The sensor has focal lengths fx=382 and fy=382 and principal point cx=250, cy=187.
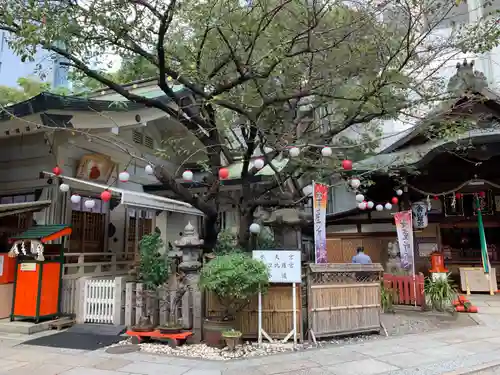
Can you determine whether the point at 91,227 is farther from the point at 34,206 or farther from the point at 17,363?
the point at 17,363

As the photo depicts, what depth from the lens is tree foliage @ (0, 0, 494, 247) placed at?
727cm

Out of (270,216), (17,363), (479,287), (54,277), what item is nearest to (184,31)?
(270,216)

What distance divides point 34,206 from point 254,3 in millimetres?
7262

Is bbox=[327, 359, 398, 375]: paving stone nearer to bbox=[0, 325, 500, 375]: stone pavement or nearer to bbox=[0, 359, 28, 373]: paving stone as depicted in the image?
bbox=[0, 325, 500, 375]: stone pavement

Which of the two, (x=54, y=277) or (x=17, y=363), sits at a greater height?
(x=54, y=277)

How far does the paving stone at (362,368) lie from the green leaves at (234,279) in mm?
1821

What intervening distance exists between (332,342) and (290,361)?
166 cm

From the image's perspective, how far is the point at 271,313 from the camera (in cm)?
760

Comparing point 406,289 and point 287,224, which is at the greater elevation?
point 287,224

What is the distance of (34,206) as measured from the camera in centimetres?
960

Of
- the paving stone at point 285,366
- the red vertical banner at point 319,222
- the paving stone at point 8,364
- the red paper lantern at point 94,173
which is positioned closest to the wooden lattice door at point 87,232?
the red paper lantern at point 94,173

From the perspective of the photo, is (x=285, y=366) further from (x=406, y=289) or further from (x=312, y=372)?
(x=406, y=289)

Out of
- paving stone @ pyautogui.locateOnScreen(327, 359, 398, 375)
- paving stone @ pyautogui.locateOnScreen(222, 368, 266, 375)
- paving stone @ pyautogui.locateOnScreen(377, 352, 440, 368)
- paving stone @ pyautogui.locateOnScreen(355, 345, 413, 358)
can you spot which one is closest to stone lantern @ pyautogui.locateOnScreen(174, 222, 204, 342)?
paving stone @ pyautogui.locateOnScreen(222, 368, 266, 375)

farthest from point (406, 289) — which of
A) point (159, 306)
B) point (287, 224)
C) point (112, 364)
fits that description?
point (112, 364)
